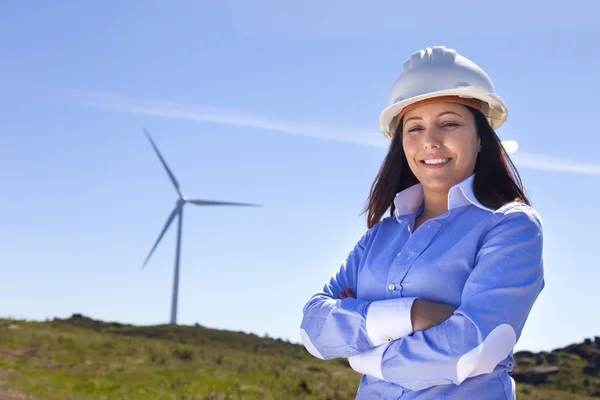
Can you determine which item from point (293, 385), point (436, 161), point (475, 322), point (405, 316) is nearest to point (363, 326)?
point (405, 316)

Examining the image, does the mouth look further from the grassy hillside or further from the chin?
the grassy hillside

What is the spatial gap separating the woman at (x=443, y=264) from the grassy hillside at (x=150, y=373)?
11.1 meters

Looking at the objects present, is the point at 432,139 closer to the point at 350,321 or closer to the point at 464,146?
the point at 464,146

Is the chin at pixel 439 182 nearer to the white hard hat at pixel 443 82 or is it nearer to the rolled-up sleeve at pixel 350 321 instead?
the white hard hat at pixel 443 82

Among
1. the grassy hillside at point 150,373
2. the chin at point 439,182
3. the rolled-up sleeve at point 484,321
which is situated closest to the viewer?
the rolled-up sleeve at point 484,321

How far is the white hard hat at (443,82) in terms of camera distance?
12.8 feet

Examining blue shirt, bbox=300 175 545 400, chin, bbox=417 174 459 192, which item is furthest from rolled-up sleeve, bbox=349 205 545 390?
chin, bbox=417 174 459 192

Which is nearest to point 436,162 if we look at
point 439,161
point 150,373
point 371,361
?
point 439,161

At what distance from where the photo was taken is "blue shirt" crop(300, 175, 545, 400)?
11.3 ft

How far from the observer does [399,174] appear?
4.52 meters

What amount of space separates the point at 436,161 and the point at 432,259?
582mm

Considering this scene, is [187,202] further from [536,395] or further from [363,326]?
[363,326]

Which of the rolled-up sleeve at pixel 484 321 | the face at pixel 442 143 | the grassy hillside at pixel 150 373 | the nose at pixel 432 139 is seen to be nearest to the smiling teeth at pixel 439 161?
the face at pixel 442 143

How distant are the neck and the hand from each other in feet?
2.27
